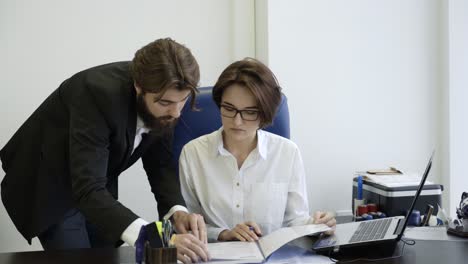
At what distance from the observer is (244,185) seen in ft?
5.82

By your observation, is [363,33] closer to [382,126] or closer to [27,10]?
[382,126]

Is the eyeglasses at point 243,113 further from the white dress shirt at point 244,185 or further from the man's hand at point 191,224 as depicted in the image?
the man's hand at point 191,224

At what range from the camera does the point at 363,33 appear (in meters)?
2.54

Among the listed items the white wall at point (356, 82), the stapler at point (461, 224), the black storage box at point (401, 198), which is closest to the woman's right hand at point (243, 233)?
the stapler at point (461, 224)

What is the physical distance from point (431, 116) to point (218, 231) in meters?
1.55

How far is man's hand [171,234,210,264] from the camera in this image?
4.07 feet

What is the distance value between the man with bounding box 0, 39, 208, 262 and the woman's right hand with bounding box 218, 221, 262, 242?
0.14 meters

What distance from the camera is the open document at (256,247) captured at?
1251 millimetres

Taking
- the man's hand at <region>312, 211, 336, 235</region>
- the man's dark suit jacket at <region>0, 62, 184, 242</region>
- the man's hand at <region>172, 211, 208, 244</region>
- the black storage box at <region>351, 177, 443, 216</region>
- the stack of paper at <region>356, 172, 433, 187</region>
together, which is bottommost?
the black storage box at <region>351, 177, 443, 216</region>

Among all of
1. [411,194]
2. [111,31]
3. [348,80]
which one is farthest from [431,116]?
[111,31]

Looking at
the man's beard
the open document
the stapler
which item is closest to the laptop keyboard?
the open document

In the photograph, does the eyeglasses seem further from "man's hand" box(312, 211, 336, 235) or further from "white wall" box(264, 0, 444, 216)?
"white wall" box(264, 0, 444, 216)

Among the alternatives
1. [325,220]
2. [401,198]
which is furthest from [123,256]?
[401,198]

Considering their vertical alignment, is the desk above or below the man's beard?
below
